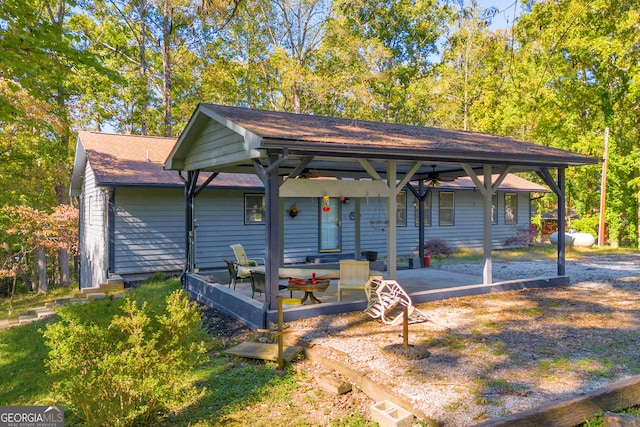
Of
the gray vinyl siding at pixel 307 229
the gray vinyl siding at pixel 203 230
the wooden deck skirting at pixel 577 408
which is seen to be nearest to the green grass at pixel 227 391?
the wooden deck skirting at pixel 577 408

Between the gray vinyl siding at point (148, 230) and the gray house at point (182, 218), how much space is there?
0.08 ft

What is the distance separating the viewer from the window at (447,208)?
1791 centimetres

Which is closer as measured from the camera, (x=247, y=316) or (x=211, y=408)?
(x=211, y=408)

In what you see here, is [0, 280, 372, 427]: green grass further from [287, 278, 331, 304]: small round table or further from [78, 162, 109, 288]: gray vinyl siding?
[78, 162, 109, 288]: gray vinyl siding

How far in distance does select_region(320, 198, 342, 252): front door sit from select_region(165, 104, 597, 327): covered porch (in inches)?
181

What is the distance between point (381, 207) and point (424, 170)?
5.04 meters

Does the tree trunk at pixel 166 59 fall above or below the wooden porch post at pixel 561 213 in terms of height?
above

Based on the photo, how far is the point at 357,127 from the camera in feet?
28.9

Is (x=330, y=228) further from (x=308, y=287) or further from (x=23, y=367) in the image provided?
(x=23, y=367)

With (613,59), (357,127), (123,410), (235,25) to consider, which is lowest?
(123,410)

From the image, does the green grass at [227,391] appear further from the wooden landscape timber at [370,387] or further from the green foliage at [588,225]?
the green foliage at [588,225]

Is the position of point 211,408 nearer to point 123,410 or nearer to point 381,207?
point 123,410

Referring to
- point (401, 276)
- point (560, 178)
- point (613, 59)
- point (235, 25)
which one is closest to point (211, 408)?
point (401, 276)

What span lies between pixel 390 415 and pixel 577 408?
4.93 feet
